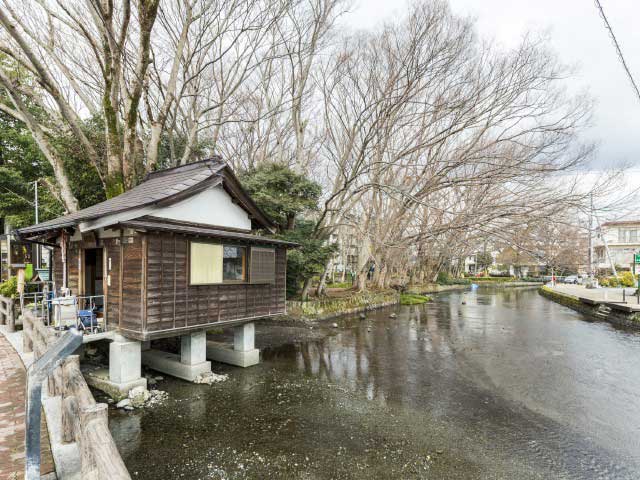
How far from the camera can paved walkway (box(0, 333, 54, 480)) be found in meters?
3.95

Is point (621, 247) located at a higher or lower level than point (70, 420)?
higher

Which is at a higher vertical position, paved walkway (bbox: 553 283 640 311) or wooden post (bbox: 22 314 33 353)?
wooden post (bbox: 22 314 33 353)

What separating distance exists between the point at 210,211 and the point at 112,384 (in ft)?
16.4

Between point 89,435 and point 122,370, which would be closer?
point 89,435

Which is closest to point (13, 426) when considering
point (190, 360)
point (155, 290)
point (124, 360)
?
point (124, 360)

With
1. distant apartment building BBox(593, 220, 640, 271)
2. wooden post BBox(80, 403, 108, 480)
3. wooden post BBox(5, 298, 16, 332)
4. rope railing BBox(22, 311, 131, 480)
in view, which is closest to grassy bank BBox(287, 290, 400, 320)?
wooden post BBox(5, 298, 16, 332)

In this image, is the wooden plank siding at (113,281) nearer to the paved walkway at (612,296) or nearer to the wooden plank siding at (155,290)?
the wooden plank siding at (155,290)

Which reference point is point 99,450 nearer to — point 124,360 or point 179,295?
point 179,295

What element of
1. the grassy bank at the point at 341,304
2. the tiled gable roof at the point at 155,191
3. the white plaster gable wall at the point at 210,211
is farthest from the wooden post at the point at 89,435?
the grassy bank at the point at 341,304

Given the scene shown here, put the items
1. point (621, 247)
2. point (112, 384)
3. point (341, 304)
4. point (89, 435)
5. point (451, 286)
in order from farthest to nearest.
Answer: point (621, 247)
point (451, 286)
point (341, 304)
point (112, 384)
point (89, 435)

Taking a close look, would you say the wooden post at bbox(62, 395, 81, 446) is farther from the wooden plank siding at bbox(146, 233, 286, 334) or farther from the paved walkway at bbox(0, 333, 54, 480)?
the wooden plank siding at bbox(146, 233, 286, 334)

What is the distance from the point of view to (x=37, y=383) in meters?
2.20

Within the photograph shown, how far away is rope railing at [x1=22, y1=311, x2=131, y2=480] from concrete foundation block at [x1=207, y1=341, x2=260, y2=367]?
21.2 feet

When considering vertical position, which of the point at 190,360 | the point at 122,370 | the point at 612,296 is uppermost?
the point at 122,370
